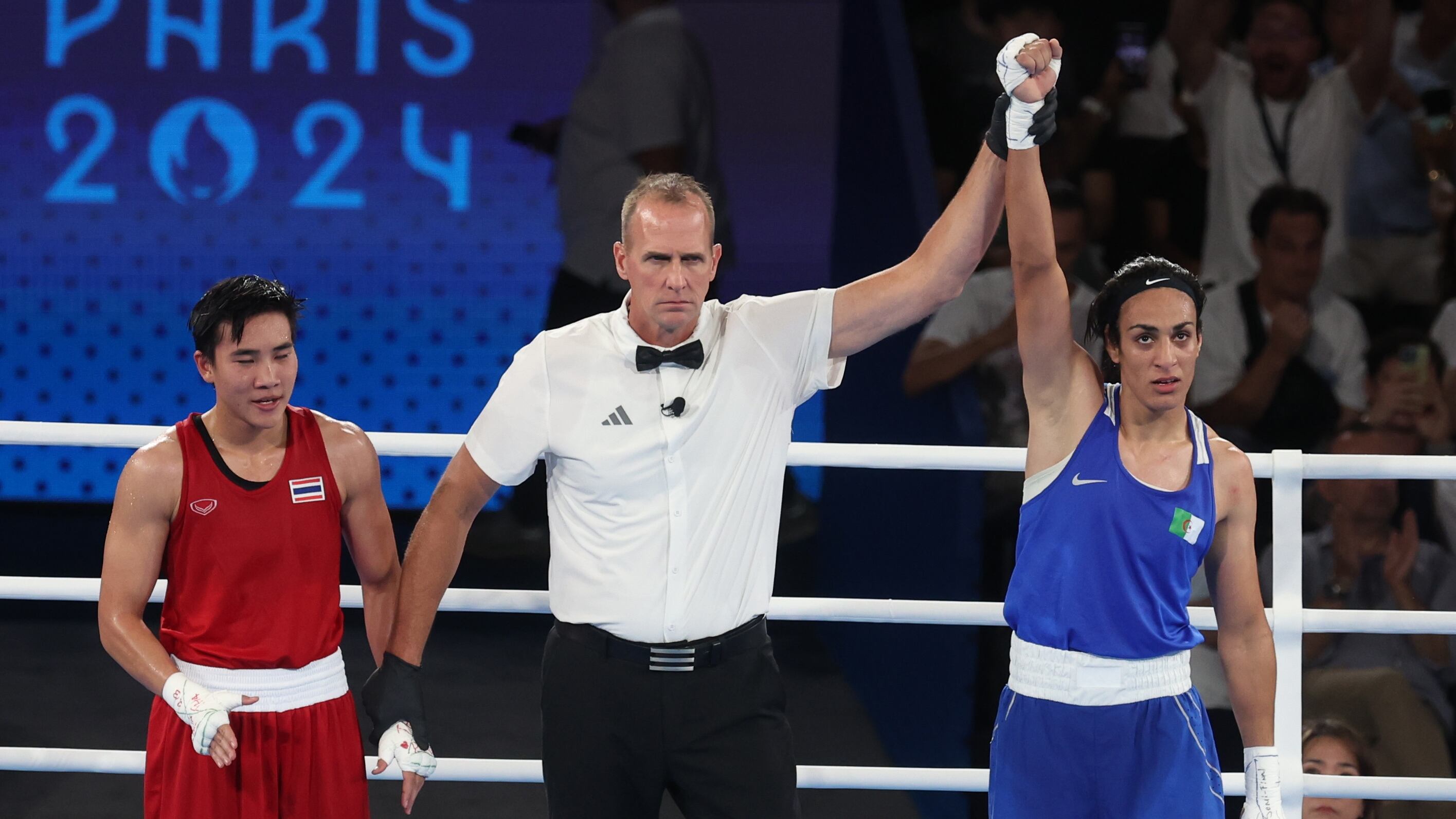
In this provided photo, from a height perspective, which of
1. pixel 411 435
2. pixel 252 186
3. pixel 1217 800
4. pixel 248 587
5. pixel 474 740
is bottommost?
pixel 474 740

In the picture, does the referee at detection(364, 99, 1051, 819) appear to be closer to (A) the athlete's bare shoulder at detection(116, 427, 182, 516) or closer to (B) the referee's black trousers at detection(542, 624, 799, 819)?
(B) the referee's black trousers at detection(542, 624, 799, 819)

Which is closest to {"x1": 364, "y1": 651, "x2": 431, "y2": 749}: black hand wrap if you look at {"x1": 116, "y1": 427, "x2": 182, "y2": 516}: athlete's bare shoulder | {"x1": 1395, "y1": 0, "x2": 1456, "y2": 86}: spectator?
{"x1": 116, "y1": 427, "x2": 182, "y2": 516}: athlete's bare shoulder

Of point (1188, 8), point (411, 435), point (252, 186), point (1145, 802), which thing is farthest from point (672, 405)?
point (252, 186)

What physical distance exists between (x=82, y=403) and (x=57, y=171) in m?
0.91

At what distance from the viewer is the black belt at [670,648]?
1.96 metres

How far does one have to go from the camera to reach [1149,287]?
204 centimetres

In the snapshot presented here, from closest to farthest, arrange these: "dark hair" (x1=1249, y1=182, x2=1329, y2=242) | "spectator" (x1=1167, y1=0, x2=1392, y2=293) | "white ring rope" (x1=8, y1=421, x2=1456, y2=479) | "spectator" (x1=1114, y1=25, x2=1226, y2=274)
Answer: "white ring rope" (x1=8, y1=421, x2=1456, y2=479), "dark hair" (x1=1249, y1=182, x2=1329, y2=242), "spectator" (x1=1167, y1=0, x2=1392, y2=293), "spectator" (x1=1114, y1=25, x2=1226, y2=274)

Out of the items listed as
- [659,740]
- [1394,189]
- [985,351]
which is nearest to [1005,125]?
[659,740]

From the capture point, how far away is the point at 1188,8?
16.3ft

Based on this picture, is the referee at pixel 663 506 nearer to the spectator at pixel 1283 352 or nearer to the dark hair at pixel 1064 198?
the dark hair at pixel 1064 198

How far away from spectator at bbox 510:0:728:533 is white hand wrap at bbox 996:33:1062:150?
11.5 feet

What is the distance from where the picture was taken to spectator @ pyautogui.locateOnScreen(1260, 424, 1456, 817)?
341 centimetres

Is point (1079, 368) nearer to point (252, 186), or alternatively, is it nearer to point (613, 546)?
point (613, 546)

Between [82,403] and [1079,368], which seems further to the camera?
[82,403]
